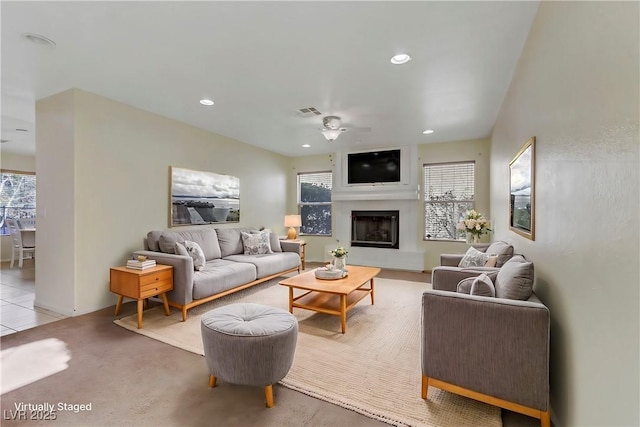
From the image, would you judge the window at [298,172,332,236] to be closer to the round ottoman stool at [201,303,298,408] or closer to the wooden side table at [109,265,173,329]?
the wooden side table at [109,265,173,329]

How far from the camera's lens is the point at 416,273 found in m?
5.74

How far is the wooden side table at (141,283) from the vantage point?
3.04m

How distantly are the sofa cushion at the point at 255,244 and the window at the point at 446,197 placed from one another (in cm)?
317

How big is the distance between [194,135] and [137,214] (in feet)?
5.06

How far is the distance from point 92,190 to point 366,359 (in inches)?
137

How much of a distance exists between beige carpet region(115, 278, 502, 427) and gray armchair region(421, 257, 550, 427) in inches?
5.6

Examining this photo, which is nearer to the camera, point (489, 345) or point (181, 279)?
point (489, 345)

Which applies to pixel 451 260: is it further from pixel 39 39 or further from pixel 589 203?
Result: pixel 39 39

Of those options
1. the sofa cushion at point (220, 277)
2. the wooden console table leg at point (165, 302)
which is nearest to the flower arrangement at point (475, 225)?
the sofa cushion at point (220, 277)

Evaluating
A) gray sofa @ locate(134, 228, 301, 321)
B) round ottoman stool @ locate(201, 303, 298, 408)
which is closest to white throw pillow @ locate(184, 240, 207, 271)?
gray sofa @ locate(134, 228, 301, 321)

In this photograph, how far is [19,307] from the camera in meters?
3.64

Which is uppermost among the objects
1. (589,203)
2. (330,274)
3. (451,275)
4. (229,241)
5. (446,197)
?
(446,197)

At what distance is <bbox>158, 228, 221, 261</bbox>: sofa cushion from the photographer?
3719 mm

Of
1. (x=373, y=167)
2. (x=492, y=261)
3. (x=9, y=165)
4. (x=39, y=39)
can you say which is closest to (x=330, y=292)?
(x=492, y=261)
